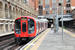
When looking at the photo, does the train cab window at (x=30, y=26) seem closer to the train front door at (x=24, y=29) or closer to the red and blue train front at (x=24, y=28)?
the red and blue train front at (x=24, y=28)

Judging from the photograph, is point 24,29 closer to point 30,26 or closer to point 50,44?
point 30,26

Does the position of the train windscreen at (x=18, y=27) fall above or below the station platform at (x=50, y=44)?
above

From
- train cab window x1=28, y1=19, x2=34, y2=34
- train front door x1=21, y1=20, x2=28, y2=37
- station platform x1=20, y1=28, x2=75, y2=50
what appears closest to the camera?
station platform x1=20, y1=28, x2=75, y2=50

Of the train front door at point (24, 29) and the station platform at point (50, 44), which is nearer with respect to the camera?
the station platform at point (50, 44)

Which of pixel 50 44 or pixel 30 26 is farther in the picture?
pixel 30 26

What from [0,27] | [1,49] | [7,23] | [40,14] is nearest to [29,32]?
[1,49]

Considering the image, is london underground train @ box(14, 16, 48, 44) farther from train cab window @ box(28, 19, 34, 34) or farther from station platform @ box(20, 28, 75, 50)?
station platform @ box(20, 28, 75, 50)

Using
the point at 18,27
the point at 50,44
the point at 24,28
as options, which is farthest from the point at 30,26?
the point at 50,44

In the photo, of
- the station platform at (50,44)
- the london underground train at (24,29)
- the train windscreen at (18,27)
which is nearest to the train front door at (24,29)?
the london underground train at (24,29)

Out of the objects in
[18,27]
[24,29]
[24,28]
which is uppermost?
[18,27]

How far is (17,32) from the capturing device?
11.5m

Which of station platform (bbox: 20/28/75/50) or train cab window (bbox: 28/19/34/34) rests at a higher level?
train cab window (bbox: 28/19/34/34)

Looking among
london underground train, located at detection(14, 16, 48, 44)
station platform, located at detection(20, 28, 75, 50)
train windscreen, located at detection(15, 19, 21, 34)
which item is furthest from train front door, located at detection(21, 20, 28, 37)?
station platform, located at detection(20, 28, 75, 50)

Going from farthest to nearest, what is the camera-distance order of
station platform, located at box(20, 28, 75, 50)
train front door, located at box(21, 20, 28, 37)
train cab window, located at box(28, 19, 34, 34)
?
train cab window, located at box(28, 19, 34, 34), train front door, located at box(21, 20, 28, 37), station platform, located at box(20, 28, 75, 50)
